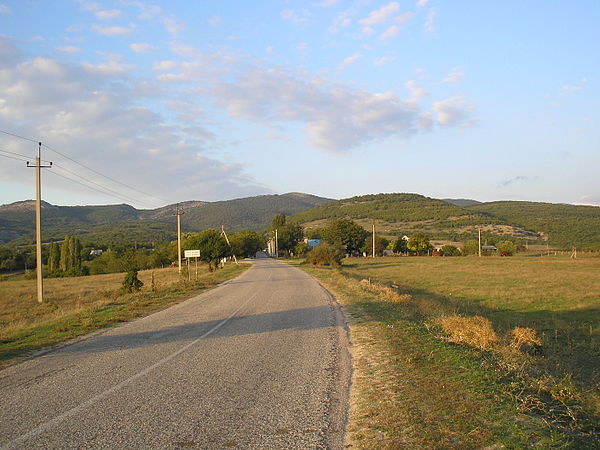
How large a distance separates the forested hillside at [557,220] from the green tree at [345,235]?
47025 millimetres

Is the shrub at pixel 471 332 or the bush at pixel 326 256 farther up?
the shrub at pixel 471 332

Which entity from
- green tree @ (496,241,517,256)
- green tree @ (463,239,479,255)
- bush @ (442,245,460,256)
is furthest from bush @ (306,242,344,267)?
bush @ (442,245,460,256)

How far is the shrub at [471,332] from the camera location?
10.1 m

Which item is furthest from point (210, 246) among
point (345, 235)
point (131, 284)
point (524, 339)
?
point (524, 339)

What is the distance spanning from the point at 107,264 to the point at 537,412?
305ft

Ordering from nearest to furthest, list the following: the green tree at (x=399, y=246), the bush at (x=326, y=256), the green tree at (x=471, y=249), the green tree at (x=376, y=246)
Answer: the bush at (x=326, y=256) → the green tree at (x=376, y=246) → the green tree at (x=471, y=249) → the green tree at (x=399, y=246)

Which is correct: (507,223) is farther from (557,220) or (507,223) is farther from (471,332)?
(471,332)

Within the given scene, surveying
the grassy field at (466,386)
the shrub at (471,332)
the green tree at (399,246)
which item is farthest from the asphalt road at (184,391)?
the green tree at (399,246)

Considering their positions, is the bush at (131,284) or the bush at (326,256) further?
the bush at (326,256)

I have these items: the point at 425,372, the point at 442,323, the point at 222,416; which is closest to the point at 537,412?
the point at 425,372

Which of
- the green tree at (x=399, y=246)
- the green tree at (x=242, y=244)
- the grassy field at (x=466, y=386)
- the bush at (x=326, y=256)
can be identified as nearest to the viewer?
the grassy field at (x=466, y=386)

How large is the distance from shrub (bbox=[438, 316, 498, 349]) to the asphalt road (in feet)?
8.25

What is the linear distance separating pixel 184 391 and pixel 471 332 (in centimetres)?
662

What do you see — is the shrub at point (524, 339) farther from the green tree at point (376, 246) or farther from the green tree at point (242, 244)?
the green tree at point (376, 246)
